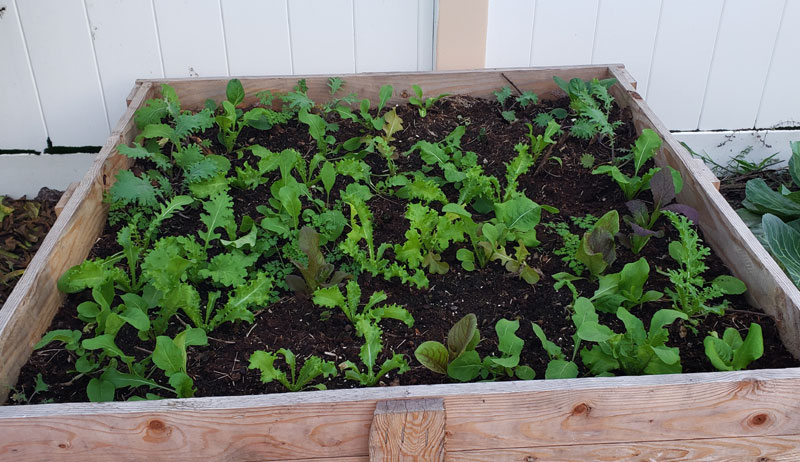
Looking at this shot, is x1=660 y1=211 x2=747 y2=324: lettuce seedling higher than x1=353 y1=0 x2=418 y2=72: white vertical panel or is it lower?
lower

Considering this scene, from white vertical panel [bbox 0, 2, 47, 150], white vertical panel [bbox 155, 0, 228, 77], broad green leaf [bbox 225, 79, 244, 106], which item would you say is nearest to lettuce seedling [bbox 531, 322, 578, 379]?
broad green leaf [bbox 225, 79, 244, 106]

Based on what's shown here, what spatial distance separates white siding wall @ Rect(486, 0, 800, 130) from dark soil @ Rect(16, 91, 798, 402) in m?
0.87

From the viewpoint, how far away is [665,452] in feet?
5.04

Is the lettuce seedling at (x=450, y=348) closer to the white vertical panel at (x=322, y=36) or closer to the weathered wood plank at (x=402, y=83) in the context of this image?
the weathered wood plank at (x=402, y=83)

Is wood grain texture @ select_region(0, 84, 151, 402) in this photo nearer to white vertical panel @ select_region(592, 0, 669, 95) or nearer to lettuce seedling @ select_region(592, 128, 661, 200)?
lettuce seedling @ select_region(592, 128, 661, 200)

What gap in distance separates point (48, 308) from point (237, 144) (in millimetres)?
1008

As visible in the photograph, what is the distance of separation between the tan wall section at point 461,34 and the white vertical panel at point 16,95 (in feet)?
5.83

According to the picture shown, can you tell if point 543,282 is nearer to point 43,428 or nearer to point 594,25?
point 43,428

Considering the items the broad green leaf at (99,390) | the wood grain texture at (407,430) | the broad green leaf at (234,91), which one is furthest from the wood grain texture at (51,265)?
the wood grain texture at (407,430)

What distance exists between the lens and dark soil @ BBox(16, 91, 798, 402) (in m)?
1.71

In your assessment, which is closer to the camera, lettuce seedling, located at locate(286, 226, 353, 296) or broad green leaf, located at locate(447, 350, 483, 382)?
broad green leaf, located at locate(447, 350, 483, 382)

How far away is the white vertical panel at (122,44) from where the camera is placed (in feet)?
9.55

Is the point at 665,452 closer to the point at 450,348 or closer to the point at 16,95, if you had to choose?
the point at 450,348

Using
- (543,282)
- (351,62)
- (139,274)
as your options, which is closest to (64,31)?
(351,62)
